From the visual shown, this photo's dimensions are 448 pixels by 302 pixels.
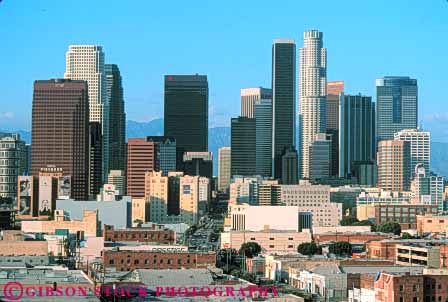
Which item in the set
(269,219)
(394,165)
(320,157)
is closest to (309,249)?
(269,219)

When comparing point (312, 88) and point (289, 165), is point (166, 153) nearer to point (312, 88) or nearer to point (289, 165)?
point (289, 165)

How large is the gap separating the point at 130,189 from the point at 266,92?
65.0m

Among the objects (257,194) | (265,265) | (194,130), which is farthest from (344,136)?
(265,265)

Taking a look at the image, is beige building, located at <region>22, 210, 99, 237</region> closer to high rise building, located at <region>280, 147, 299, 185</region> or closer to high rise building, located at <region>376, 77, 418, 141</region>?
high rise building, located at <region>280, 147, 299, 185</region>

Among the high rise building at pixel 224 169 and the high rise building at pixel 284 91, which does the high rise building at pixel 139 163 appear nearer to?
the high rise building at pixel 224 169

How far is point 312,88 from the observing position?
19362 centimetres

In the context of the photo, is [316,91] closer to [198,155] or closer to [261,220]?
[198,155]

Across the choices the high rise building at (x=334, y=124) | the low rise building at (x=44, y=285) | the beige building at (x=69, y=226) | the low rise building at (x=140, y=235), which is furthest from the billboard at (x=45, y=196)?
the high rise building at (x=334, y=124)

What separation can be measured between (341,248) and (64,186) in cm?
4053

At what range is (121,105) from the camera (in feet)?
518

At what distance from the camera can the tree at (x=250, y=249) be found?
6392 cm

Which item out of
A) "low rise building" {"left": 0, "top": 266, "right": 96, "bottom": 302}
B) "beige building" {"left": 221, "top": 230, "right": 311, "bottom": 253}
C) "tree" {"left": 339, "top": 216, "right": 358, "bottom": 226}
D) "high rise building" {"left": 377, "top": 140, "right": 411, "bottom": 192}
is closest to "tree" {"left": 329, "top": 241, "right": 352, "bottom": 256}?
"beige building" {"left": 221, "top": 230, "right": 311, "bottom": 253}

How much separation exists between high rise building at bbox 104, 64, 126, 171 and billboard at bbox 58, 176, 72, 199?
41841 mm

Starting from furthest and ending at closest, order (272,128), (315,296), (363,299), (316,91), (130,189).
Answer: (316,91) → (272,128) → (130,189) → (315,296) → (363,299)
